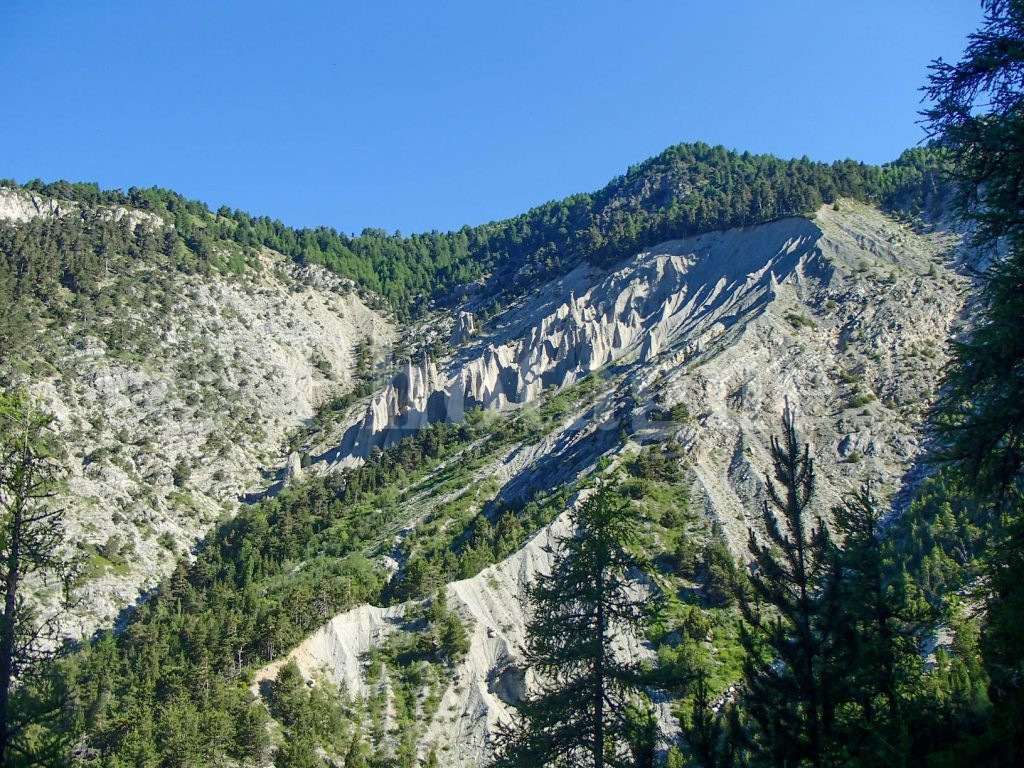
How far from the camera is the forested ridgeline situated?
106562 mm

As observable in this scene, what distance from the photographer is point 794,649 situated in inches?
675

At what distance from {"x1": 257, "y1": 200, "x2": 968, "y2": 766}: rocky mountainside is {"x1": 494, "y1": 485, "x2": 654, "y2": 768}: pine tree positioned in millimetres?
24675

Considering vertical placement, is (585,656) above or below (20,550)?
below

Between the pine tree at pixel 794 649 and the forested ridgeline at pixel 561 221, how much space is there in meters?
87.3

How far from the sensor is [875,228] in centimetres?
9419

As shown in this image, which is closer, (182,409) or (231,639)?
(231,639)

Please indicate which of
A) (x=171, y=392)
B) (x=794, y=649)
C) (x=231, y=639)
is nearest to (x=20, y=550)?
(x=794, y=649)

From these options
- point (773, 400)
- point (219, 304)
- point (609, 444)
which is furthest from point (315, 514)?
point (219, 304)

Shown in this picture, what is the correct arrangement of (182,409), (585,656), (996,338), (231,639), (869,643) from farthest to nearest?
(182,409) < (231,639) < (585,656) < (869,643) < (996,338)

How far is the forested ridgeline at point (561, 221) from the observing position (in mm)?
106562

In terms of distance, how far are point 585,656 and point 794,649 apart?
14.0 ft

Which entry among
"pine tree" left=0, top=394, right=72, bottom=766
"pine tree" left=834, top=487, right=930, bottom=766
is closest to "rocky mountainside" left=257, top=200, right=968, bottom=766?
"pine tree" left=834, top=487, right=930, bottom=766

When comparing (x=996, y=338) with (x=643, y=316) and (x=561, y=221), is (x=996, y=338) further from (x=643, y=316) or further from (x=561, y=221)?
(x=561, y=221)

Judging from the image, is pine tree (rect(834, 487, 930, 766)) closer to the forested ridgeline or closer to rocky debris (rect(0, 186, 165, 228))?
the forested ridgeline
